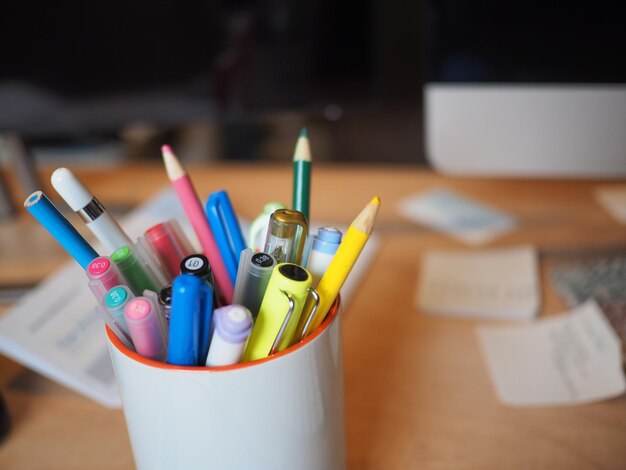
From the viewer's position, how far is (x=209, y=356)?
256mm

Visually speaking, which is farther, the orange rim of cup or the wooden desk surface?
the wooden desk surface

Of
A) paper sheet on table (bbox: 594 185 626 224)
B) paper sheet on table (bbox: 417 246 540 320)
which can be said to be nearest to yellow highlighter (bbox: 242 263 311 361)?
paper sheet on table (bbox: 417 246 540 320)

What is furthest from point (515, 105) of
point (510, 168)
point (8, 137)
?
point (8, 137)

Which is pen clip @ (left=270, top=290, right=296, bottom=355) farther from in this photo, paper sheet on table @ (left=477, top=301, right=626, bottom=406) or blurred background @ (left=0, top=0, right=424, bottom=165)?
blurred background @ (left=0, top=0, right=424, bottom=165)

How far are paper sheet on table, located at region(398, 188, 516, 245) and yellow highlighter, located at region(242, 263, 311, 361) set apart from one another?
1.20 ft

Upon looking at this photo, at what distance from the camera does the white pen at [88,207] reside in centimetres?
28

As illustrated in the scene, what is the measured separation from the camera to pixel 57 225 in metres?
0.28

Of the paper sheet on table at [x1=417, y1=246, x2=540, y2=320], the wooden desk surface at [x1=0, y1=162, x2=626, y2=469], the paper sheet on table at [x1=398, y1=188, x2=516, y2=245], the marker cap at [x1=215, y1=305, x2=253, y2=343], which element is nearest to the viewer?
the marker cap at [x1=215, y1=305, x2=253, y2=343]

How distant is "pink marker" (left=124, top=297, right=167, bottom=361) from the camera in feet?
0.83

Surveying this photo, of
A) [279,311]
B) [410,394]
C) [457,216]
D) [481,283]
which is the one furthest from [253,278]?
[457,216]

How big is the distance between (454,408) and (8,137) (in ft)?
1.61

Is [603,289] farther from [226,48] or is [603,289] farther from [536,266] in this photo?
[226,48]

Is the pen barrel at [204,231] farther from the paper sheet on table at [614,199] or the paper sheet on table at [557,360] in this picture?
the paper sheet on table at [614,199]

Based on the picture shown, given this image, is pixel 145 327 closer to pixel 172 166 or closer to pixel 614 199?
pixel 172 166
